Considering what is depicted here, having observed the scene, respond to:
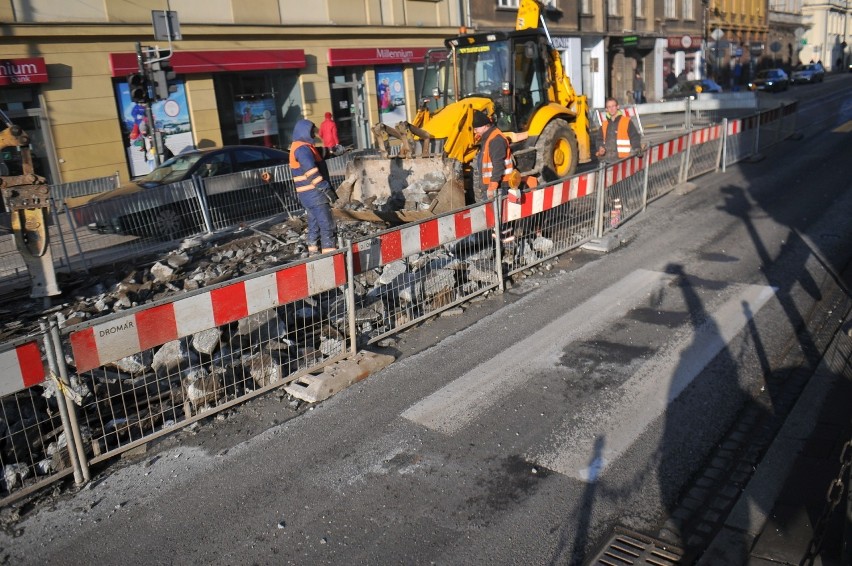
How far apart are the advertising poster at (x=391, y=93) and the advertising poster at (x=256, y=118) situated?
431 cm

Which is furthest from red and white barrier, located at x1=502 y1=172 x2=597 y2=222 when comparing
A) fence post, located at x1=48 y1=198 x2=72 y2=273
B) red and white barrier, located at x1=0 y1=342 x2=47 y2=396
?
fence post, located at x1=48 y1=198 x2=72 y2=273

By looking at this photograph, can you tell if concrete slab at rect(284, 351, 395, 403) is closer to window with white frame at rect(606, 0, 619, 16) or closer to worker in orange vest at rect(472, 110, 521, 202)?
worker in orange vest at rect(472, 110, 521, 202)

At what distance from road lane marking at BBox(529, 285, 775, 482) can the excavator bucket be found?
15.2 feet

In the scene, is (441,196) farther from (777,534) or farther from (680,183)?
(777,534)

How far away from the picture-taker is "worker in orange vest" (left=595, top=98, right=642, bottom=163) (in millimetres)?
12344

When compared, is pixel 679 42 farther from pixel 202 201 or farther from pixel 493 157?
pixel 202 201

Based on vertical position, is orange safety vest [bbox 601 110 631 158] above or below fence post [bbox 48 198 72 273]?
above

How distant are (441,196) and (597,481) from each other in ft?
22.2

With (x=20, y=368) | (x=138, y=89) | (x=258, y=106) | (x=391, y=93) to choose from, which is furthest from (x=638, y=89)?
(x=20, y=368)

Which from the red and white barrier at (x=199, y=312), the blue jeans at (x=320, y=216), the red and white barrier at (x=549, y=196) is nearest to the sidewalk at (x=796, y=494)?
the red and white barrier at (x=199, y=312)

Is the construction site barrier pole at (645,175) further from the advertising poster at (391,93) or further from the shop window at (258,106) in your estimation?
the advertising poster at (391,93)

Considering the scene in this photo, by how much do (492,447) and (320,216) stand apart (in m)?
5.18

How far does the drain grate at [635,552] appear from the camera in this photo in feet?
13.2

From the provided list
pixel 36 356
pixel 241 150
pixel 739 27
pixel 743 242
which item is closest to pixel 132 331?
pixel 36 356
